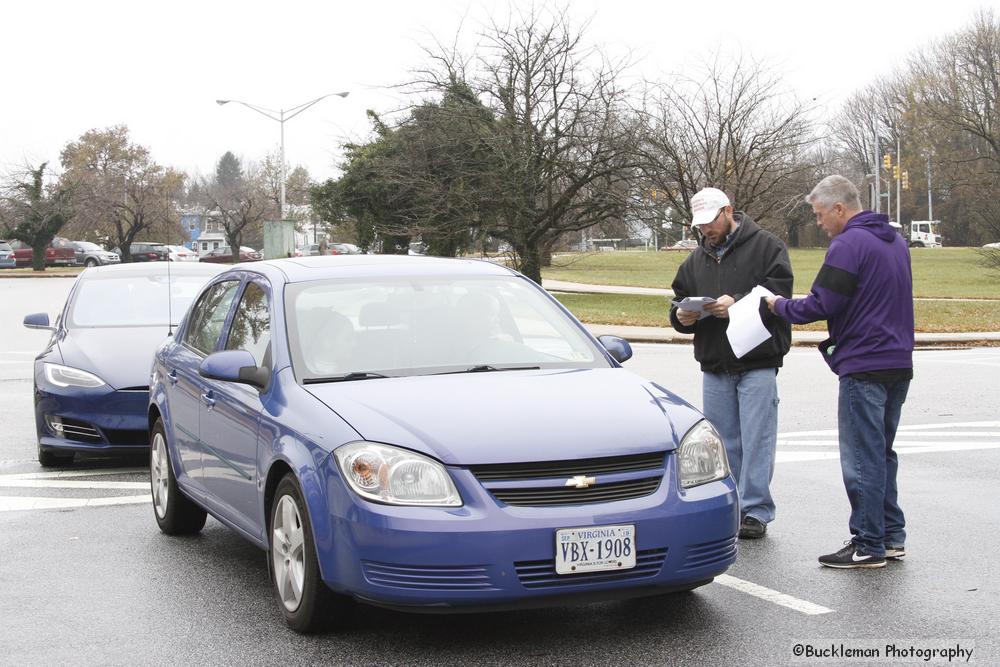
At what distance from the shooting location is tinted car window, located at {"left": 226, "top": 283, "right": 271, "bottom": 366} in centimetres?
577

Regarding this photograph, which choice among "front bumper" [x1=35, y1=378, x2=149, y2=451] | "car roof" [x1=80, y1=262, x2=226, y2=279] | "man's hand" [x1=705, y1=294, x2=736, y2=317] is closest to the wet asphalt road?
"front bumper" [x1=35, y1=378, x2=149, y2=451]

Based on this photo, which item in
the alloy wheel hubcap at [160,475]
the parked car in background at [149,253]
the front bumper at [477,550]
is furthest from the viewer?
the parked car in background at [149,253]

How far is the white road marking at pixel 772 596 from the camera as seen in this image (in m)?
5.22

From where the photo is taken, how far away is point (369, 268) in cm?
614

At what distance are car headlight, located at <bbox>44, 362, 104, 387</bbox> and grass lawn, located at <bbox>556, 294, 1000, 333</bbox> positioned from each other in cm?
1736

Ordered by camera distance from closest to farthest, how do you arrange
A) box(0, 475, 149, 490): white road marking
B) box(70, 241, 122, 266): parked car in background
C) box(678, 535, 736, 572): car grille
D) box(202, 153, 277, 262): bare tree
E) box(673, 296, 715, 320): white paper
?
box(678, 535, 736, 572): car grille, box(673, 296, 715, 320): white paper, box(0, 475, 149, 490): white road marking, box(70, 241, 122, 266): parked car in background, box(202, 153, 277, 262): bare tree

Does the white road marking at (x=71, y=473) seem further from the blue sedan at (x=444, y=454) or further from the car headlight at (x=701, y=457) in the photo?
the car headlight at (x=701, y=457)

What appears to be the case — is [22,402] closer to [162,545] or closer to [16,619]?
[162,545]

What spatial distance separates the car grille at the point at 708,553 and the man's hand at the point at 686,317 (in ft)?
6.24

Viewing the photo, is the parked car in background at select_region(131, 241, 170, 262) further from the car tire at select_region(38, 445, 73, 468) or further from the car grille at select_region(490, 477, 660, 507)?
the car grille at select_region(490, 477, 660, 507)

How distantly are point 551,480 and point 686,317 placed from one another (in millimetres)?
2370

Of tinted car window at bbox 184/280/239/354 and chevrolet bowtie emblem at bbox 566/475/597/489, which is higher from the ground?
tinted car window at bbox 184/280/239/354

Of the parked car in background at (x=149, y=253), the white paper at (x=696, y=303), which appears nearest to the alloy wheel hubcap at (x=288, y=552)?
the white paper at (x=696, y=303)

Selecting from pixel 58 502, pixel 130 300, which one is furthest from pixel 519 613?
pixel 130 300
